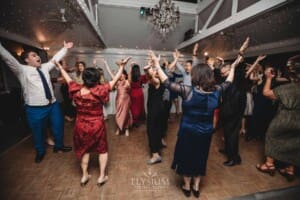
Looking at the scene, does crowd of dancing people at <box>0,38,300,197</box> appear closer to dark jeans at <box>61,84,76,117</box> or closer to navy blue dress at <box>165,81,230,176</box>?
navy blue dress at <box>165,81,230,176</box>

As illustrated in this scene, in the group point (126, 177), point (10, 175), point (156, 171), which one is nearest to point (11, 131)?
point (10, 175)

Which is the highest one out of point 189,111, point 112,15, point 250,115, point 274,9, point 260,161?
point 112,15

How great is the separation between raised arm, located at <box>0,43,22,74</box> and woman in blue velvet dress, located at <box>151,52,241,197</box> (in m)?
1.88

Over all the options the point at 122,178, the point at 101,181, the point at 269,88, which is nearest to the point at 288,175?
the point at 269,88

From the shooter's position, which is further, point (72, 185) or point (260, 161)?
point (260, 161)

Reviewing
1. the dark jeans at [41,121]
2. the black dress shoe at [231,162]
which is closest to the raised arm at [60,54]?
the dark jeans at [41,121]

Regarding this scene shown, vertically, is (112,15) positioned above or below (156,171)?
above

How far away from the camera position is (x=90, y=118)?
176 centimetres

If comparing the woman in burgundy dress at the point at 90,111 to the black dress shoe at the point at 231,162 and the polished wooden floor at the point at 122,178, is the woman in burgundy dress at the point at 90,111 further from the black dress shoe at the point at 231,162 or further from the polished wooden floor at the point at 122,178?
the black dress shoe at the point at 231,162

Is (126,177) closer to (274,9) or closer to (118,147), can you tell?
(118,147)

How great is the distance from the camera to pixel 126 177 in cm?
213

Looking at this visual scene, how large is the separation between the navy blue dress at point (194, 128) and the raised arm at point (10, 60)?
2.04 m

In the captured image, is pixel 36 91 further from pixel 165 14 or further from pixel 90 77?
pixel 165 14

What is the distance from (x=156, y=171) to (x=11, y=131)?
3610 mm
